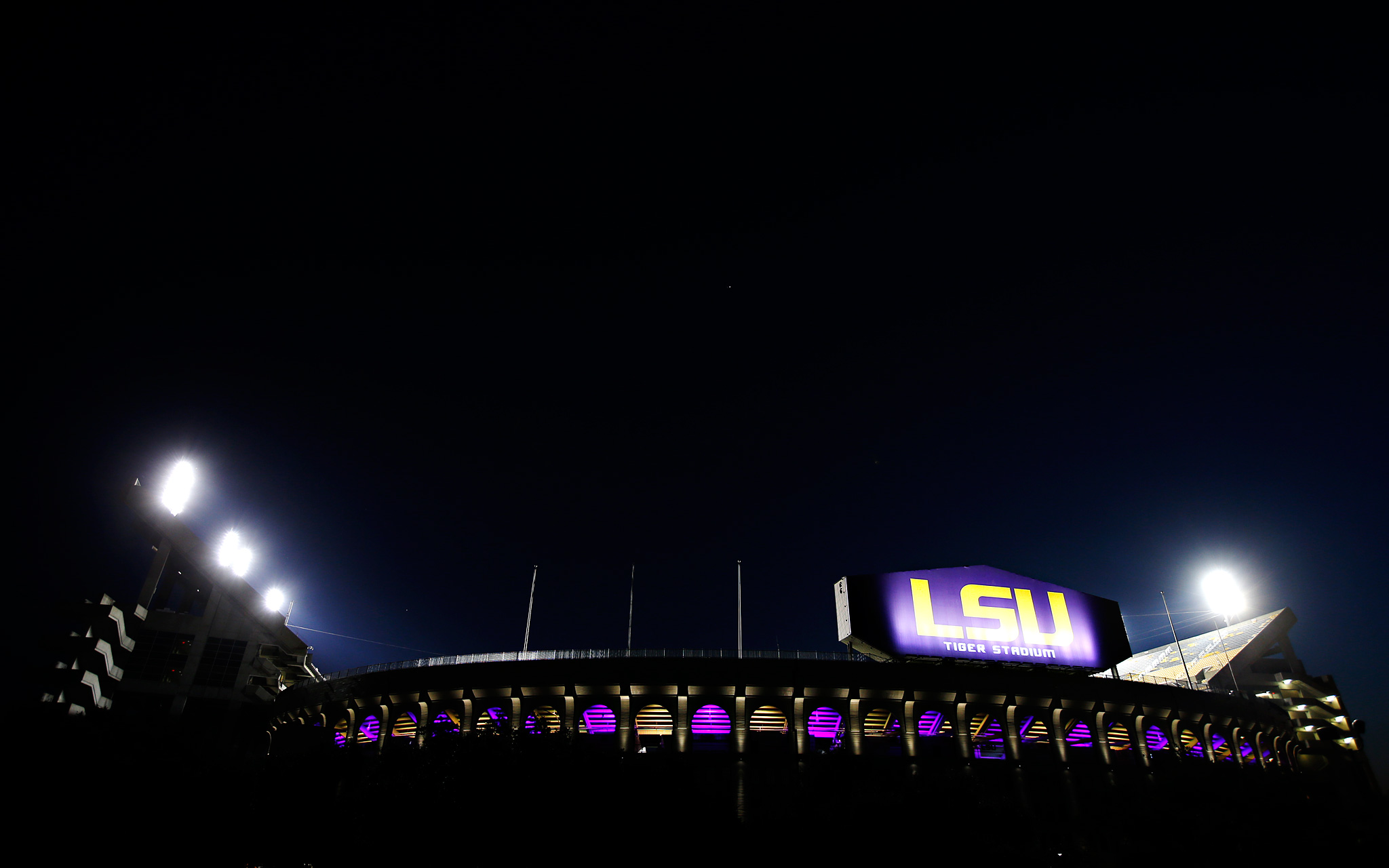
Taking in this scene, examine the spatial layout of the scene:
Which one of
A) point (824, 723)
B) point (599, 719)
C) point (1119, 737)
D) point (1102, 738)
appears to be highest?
point (1119, 737)

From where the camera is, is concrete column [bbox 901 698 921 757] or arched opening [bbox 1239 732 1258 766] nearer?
concrete column [bbox 901 698 921 757]

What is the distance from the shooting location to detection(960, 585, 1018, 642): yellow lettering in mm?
56469

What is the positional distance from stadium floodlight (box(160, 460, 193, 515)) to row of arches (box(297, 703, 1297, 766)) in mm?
33816

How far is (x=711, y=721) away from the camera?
56.9 meters

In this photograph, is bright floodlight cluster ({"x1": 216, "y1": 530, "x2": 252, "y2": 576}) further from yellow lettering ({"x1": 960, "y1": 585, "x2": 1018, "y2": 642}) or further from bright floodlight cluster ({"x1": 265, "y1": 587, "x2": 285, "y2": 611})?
yellow lettering ({"x1": 960, "y1": 585, "x2": 1018, "y2": 642})

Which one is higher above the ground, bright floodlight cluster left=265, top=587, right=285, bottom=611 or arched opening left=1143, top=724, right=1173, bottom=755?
bright floodlight cluster left=265, top=587, right=285, bottom=611

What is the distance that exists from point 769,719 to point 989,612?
63.6 ft

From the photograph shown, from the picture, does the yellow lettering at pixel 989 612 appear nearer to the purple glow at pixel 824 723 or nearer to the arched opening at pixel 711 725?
the purple glow at pixel 824 723

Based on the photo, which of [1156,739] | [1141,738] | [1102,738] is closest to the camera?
[1102,738]

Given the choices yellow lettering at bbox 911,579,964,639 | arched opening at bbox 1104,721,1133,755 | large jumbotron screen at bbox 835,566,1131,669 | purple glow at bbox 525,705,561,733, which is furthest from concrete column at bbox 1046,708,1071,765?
purple glow at bbox 525,705,561,733

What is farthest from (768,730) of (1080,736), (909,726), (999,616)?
(1080,736)

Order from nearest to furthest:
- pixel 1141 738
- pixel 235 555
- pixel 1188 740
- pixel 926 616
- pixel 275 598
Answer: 1. pixel 926 616
2. pixel 1141 738
3. pixel 1188 740
4. pixel 235 555
5. pixel 275 598

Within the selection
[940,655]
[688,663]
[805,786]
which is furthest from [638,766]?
[940,655]

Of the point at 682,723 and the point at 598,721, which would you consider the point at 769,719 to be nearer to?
the point at 682,723
